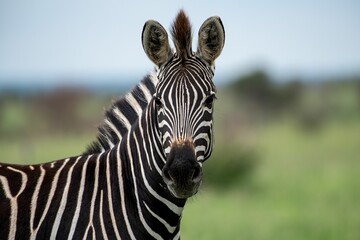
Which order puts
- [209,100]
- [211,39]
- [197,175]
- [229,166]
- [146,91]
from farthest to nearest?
[229,166] → [146,91] → [211,39] → [209,100] → [197,175]

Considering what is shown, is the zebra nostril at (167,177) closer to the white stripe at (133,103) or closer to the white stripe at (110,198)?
the white stripe at (110,198)

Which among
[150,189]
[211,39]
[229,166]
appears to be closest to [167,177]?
[150,189]

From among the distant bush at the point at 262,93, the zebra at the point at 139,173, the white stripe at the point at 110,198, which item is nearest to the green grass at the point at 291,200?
the zebra at the point at 139,173

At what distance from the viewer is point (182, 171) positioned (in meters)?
5.42

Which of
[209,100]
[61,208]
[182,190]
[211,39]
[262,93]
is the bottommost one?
[182,190]

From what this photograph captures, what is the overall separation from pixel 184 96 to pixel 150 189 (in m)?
0.83

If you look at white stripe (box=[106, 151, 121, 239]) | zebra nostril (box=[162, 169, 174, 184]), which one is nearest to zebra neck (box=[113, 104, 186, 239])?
white stripe (box=[106, 151, 121, 239])

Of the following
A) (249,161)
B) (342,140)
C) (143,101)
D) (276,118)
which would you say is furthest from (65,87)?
(143,101)

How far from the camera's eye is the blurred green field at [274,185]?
15.9m

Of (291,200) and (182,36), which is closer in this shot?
(182,36)

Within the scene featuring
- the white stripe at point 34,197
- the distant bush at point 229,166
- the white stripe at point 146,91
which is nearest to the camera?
the white stripe at point 34,197

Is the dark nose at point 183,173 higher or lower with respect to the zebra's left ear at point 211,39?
lower

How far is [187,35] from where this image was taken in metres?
6.03

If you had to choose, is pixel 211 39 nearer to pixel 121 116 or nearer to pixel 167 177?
pixel 121 116
